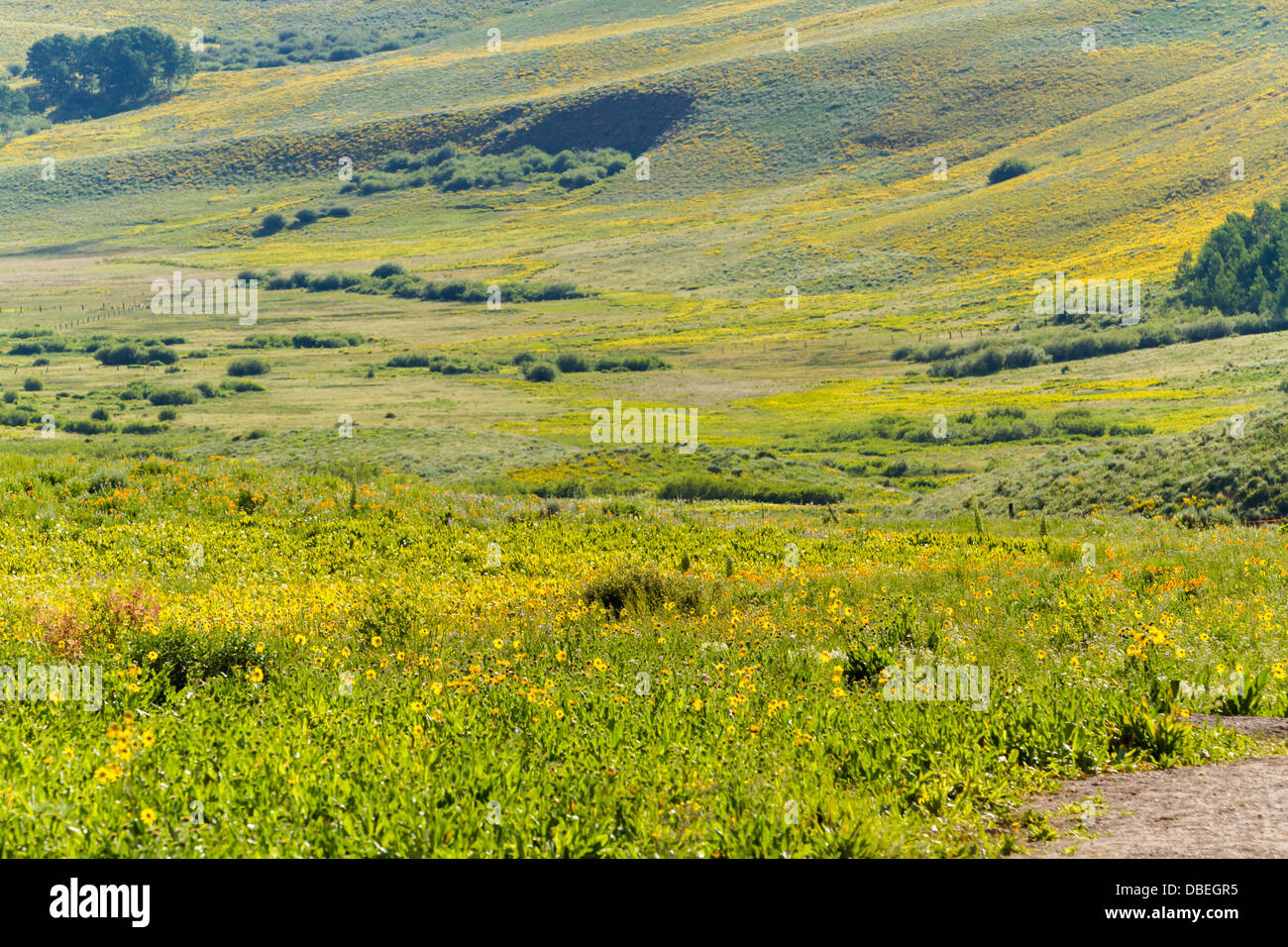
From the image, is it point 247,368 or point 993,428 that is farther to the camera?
point 247,368

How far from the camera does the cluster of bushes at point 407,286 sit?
126938 millimetres

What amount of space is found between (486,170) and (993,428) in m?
150

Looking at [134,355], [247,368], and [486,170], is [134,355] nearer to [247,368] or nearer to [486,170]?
[247,368]

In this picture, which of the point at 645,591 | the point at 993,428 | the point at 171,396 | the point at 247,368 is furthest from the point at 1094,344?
the point at 645,591

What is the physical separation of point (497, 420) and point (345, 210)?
125684 millimetres

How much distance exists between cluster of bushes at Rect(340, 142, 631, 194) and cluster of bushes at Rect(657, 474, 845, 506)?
14633 cm

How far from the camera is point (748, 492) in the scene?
47.8 m

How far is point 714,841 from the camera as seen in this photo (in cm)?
539

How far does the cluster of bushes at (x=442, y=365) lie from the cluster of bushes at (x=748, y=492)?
47.6 meters

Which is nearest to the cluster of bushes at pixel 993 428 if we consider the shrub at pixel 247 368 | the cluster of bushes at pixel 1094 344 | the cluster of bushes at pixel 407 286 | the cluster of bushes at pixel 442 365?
the cluster of bushes at pixel 1094 344

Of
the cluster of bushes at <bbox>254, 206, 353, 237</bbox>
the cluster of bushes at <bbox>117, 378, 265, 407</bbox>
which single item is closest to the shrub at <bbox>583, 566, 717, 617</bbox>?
the cluster of bushes at <bbox>117, 378, 265, 407</bbox>

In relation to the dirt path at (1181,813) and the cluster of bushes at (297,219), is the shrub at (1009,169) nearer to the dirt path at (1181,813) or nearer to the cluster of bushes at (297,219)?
the cluster of bushes at (297,219)

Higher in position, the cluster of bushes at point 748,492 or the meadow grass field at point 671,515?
the meadow grass field at point 671,515
